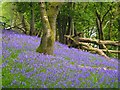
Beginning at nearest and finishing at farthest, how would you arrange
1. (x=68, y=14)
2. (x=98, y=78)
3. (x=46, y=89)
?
(x=46, y=89)
(x=98, y=78)
(x=68, y=14)

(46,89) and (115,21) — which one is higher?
(115,21)

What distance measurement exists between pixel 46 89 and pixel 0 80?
1.40m

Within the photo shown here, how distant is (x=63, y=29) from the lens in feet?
81.8

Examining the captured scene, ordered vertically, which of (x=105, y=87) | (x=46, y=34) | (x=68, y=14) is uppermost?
(x=68, y=14)

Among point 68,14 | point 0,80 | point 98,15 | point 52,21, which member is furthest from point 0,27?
point 0,80

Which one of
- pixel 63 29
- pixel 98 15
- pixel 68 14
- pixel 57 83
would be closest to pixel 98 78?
pixel 57 83

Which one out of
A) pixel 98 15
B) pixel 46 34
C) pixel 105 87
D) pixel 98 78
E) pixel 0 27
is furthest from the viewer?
pixel 98 15

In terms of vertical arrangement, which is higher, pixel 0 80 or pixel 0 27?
pixel 0 27

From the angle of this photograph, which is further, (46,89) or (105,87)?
(105,87)

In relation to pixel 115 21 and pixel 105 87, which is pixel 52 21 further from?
pixel 115 21

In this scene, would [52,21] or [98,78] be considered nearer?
[98,78]

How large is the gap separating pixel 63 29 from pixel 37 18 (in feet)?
8.38

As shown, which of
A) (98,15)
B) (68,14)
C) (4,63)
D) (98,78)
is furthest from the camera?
(98,15)

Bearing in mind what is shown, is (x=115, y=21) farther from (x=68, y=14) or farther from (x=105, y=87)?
(x=105, y=87)
